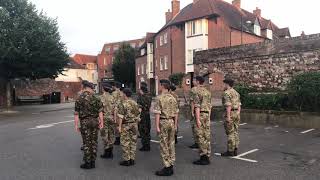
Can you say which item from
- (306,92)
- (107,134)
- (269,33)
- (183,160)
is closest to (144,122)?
(107,134)

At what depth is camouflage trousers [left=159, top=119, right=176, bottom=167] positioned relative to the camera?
7711 millimetres

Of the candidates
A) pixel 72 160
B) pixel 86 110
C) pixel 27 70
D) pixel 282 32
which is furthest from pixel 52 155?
pixel 282 32

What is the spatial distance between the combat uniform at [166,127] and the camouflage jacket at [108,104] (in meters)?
2.42

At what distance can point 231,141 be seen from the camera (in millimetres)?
9461

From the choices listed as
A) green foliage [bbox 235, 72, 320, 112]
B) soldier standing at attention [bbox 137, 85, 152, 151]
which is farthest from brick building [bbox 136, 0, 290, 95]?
soldier standing at attention [bbox 137, 85, 152, 151]

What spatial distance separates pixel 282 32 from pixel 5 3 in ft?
122

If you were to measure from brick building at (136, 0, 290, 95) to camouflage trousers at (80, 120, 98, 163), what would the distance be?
28.4 m

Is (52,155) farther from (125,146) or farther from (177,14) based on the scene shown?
(177,14)

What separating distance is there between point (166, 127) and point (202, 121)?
1371mm

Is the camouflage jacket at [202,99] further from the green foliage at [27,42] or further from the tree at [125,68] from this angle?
the tree at [125,68]

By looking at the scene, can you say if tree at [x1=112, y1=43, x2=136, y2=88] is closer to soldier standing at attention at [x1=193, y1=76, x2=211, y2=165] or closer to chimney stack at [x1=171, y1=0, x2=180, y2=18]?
chimney stack at [x1=171, y1=0, x2=180, y2=18]

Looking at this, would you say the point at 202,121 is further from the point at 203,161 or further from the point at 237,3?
the point at 237,3

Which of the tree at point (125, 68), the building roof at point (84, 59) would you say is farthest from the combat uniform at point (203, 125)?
the building roof at point (84, 59)

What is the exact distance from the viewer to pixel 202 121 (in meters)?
8.87
